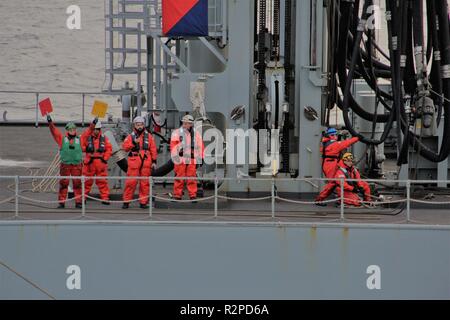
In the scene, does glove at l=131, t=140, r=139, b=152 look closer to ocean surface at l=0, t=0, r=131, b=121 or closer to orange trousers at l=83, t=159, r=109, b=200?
orange trousers at l=83, t=159, r=109, b=200

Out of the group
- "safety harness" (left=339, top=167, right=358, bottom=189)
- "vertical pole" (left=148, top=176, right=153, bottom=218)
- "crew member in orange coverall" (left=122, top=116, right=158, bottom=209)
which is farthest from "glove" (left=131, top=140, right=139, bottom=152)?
"safety harness" (left=339, top=167, right=358, bottom=189)

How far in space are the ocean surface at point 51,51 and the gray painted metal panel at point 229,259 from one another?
23556mm

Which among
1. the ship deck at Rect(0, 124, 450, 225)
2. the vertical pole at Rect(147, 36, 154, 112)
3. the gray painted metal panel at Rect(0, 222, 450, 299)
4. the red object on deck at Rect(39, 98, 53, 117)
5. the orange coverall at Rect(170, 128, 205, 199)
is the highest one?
the vertical pole at Rect(147, 36, 154, 112)

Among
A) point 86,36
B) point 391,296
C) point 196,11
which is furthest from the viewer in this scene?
point 86,36

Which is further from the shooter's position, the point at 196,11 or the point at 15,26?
the point at 15,26

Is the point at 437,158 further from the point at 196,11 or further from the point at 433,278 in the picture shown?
the point at 196,11

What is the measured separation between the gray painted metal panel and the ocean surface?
77.3ft

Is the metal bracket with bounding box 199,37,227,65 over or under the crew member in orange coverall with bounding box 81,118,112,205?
over

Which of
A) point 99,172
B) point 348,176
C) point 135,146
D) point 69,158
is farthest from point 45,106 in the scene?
point 348,176

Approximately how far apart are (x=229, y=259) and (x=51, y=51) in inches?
1092

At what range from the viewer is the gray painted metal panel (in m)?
13.1

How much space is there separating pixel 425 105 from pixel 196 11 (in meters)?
3.40

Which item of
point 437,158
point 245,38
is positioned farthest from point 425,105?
point 245,38
